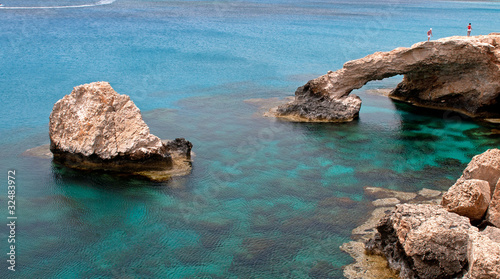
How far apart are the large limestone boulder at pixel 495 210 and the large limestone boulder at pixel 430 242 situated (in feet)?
4.78

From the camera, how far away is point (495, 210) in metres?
12.4

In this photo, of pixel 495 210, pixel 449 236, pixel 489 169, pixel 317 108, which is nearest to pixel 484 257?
pixel 449 236

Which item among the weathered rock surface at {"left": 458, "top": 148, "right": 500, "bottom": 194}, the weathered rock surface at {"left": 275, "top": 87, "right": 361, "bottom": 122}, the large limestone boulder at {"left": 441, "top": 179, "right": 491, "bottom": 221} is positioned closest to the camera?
the large limestone boulder at {"left": 441, "top": 179, "right": 491, "bottom": 221}

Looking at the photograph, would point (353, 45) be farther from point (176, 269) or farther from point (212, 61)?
point (176, 269)

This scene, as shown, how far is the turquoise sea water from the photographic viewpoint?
13070 mm

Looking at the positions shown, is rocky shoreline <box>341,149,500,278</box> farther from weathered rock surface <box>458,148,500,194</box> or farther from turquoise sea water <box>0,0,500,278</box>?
turquoise sea water <box>0,0,500,278</box>

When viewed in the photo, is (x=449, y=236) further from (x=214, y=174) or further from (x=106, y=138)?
(x=106, y=138)

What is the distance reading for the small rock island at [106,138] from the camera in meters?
17.8

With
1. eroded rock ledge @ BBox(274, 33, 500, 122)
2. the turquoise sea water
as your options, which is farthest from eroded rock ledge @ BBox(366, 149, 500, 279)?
eroded rock ledge @ BBox(274, 33, 500, 122)

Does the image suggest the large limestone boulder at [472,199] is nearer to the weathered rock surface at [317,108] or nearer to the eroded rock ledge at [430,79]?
the eroded rock ledge at [430,79]

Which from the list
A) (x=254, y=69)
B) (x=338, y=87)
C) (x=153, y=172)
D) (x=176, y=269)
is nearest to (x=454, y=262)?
(x=176, y=269)

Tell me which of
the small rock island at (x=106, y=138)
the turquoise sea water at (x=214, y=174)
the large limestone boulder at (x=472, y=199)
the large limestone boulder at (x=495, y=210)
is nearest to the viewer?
the large limestone boulder at (x=495, y=210)

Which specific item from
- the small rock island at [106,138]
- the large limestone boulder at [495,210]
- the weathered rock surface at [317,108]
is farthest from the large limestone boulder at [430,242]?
the weathered rock surface at [317,108]

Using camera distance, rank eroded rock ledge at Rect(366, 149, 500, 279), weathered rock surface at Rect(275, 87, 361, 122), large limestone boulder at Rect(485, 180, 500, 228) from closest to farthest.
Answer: eroded rock ledge at Rect(366, 149, 500, 279) < large limestone boulder at Rect(485, 180, 500, 228) < weathered rock surface at Rect(275, 87, 361, 122)
